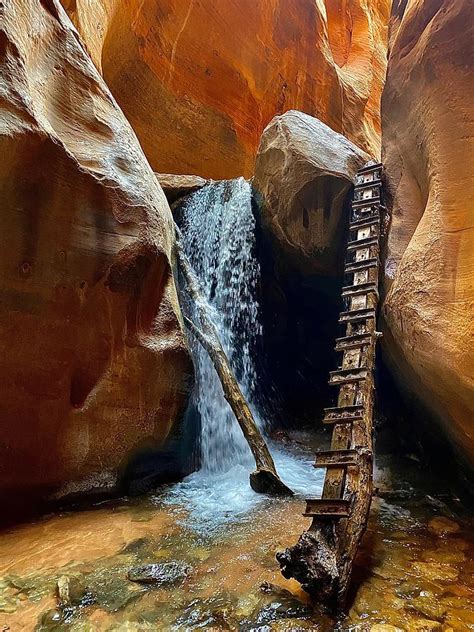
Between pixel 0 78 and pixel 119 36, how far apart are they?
8.19 metres

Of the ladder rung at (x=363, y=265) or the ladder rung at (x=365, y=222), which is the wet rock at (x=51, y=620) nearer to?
the ladder rung at (x=363, y=265)

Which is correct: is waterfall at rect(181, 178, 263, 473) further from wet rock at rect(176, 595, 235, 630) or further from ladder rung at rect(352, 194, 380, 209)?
wet rock at rect(176, 595, 235, 630)

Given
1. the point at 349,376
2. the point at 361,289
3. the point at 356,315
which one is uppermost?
the point at 361,289

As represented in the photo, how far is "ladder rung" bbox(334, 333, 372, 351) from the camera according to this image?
4.46 m

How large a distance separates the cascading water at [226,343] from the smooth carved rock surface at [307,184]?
830 millimetres

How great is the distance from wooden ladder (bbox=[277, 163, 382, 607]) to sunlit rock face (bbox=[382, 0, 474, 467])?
0.30 meters

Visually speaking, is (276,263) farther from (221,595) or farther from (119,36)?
(119,36)

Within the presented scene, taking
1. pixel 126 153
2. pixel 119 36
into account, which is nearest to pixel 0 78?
pixel 126 153

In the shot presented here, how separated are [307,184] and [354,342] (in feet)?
9.63

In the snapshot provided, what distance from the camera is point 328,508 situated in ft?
10.1

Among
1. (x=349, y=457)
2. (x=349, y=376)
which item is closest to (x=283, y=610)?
(x=349, y=457)

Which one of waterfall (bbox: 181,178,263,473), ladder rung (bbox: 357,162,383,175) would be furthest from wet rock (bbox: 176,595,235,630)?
ladder rung (bbox: 357,162,383,175)

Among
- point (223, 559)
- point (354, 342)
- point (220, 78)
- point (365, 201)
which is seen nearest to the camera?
point (223, 559)

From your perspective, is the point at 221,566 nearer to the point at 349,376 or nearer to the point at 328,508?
the point at 328,508
